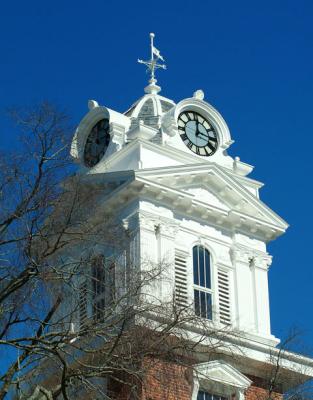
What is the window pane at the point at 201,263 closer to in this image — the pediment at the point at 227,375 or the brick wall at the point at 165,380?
the pediment at the point at 227,375

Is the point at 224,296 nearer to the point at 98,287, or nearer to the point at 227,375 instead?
the point at 227,375

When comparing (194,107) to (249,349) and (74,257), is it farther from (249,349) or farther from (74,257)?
(74,257)

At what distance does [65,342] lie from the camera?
2412 centimetres

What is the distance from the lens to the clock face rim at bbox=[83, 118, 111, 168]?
43.2 metres

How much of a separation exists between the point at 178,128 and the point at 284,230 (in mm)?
5178

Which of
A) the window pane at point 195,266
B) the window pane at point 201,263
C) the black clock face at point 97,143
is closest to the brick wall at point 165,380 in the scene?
the window pane at point 195,266

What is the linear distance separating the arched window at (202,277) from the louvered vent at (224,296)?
416mm

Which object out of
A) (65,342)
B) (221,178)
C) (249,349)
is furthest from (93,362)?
(221,178)

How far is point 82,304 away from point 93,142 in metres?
17.1

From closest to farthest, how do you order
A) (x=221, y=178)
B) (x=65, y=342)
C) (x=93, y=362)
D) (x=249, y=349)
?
(x=65, y=342) → (x=93, y=362) → (x=249, y=349) → (x=221, y=178)

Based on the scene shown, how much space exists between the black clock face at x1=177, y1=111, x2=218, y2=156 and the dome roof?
0.92m

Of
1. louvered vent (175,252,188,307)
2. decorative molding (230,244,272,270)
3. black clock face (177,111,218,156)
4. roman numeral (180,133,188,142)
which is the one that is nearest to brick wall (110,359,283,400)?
louvered vent (175,252,188,307)

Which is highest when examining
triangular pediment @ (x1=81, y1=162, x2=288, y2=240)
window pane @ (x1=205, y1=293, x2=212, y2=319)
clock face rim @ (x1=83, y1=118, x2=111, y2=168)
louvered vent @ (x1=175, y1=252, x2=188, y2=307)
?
clock face rim @ (x1=83, y1=118, x2=111, y2=168)

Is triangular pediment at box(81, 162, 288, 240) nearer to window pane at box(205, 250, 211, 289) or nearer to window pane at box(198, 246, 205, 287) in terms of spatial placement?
window pane at box(198, 246, 205, 287)
